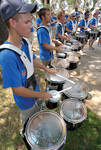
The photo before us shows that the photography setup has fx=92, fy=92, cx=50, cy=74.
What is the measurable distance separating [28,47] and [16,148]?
6.98 feet

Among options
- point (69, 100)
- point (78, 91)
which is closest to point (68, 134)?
point (69, 100)

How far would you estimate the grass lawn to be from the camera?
2.00 meters

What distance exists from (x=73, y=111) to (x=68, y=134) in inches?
33.2

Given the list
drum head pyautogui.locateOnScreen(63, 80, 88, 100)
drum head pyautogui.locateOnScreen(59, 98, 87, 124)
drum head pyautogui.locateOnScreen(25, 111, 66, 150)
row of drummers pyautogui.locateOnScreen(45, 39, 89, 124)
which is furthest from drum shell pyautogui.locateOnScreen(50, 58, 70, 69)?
drum head pyautogui.locateOnScreen(25, 111, 66, 150)

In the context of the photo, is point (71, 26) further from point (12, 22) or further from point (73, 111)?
point (12, 22)

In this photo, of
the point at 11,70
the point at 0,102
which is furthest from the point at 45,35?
the point at 0,102

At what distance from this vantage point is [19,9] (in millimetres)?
920

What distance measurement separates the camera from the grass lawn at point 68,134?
6.57 ft

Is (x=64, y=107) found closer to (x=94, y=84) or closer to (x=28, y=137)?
(x=28, y=137)

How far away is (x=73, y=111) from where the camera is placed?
5.67ft

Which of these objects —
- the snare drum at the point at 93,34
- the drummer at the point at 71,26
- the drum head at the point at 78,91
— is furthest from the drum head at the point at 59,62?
the snare drum at the point at 93,34

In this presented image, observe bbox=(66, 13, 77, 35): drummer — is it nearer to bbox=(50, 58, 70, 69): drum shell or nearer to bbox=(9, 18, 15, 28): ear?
bbox=(50, 58, 70, 69): drum shell

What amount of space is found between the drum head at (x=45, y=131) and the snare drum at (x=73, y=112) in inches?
9.1

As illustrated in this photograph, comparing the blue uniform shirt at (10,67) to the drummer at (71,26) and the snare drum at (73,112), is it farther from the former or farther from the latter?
the drummer at (71,26)
